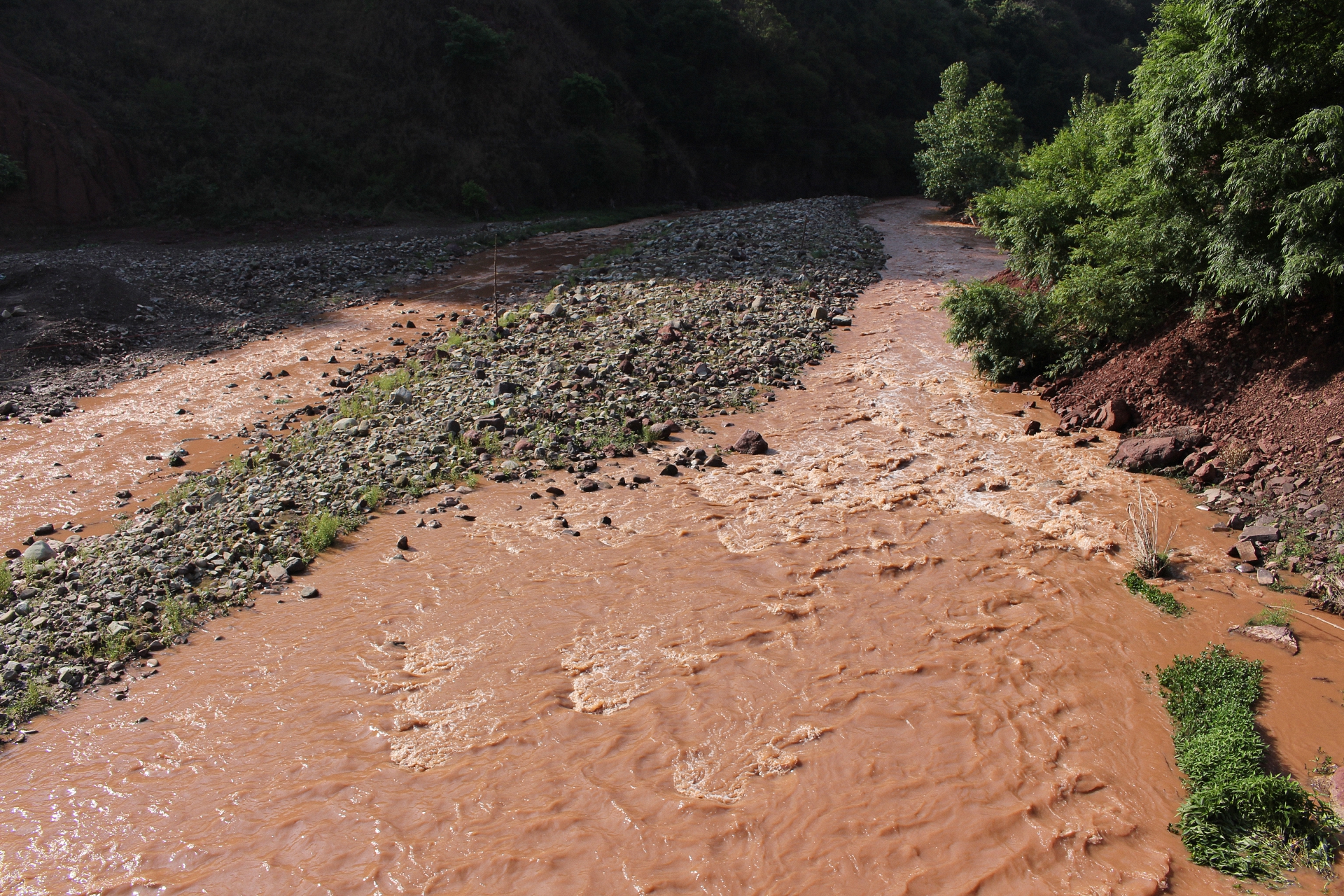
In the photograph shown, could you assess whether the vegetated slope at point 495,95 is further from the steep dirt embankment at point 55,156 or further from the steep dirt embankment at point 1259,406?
the steep dirt embankment at point 1259,406

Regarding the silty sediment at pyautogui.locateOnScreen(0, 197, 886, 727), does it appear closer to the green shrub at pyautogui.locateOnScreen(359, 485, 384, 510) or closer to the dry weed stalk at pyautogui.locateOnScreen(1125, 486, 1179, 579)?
the green shrub at pyautogui.locateOnScreen(359, 485, 384, 510)

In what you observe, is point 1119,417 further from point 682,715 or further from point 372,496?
point 372,496

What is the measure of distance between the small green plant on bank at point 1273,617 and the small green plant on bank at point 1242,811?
1453mm

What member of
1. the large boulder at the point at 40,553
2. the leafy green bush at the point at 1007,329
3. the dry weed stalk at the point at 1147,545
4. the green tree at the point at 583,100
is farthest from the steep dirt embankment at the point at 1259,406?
the green tree at the point at 583,100

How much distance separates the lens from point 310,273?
21109mm

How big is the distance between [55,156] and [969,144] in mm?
31285

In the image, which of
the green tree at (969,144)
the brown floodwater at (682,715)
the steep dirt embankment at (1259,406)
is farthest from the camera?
the green tree at (969,144)

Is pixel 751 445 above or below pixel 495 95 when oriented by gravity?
below

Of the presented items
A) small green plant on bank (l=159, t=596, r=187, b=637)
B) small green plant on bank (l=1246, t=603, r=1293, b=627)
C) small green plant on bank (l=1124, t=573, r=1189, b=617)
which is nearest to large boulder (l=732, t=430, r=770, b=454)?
small green plant on bank (l=1124, t=573, r=1189, b=617)

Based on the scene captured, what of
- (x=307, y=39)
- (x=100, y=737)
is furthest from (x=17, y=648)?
(x=307, y=39)

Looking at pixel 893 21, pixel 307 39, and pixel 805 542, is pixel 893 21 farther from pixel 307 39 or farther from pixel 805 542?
pixel 805 542

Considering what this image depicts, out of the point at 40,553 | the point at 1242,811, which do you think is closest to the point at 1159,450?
the point at 1242,811

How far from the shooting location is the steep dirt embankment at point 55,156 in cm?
2412

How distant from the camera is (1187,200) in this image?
10.1m
